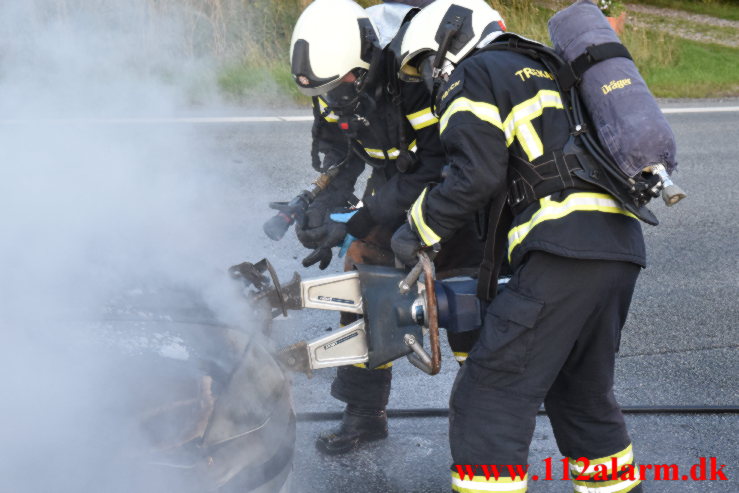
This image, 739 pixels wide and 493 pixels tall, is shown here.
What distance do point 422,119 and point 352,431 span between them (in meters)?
1.19

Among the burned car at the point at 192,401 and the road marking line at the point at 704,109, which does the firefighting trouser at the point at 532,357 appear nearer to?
the burned car at the point at 192,401

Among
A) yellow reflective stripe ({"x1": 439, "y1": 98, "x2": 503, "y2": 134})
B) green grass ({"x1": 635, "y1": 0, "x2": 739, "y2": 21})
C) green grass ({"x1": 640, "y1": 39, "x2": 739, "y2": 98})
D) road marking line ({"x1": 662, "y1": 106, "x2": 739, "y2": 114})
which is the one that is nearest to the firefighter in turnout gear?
yellow reflective stripe ({"x1": 439, "y1": 98, "x2": 503, "y2": 134})

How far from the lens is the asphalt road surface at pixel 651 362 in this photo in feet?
10.5

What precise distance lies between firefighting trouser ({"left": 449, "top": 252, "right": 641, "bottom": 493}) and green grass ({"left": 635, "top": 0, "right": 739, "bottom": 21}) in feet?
38.9

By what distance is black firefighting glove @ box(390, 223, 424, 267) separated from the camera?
267cm

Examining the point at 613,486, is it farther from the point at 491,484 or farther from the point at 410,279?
the point at 410,279

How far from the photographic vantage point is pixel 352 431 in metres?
3.30

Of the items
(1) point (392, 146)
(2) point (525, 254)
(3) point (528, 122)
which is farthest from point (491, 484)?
(1) point (392, 146)

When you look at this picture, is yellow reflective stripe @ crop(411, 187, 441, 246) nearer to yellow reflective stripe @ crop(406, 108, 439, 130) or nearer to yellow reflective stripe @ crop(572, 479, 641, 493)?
yellow reflective stripe @ crop(406, 108, 439, 130)

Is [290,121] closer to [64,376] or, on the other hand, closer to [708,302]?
[708,302]

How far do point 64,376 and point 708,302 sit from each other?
11.1 feet

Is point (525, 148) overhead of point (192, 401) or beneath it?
overhead

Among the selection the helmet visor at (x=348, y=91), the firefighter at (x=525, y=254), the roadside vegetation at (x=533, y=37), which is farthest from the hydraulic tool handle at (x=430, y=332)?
the roadside vegetation at (x=533, y=37)

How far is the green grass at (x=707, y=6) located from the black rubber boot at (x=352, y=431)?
11.5m
